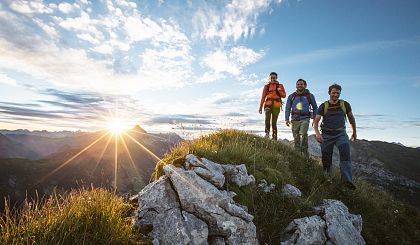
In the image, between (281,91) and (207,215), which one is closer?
(207,215)

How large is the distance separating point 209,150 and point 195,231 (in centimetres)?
326

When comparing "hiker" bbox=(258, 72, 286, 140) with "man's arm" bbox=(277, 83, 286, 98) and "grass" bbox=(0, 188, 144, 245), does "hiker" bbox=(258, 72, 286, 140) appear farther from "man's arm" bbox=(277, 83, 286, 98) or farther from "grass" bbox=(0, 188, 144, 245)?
"grass" bbox=(0, 188, 144, 245)

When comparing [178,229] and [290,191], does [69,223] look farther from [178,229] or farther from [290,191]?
[290,191]

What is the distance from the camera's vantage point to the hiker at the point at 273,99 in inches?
523

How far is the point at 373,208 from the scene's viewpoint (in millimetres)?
9344

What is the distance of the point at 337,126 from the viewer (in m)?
10.0

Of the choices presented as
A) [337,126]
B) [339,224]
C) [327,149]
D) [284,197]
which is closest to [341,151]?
[327,149]

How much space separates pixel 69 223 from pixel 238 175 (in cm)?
421

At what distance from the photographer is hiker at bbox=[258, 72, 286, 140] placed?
13.3 metres

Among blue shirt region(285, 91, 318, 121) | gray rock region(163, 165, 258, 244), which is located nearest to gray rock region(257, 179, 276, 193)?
gray rock region(163, 165, 258, 244)

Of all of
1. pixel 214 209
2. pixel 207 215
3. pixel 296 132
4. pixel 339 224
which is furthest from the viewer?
pixel 296 132

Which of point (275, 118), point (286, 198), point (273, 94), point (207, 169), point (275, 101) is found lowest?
point (286, 198)

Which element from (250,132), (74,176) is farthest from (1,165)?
(250,132)

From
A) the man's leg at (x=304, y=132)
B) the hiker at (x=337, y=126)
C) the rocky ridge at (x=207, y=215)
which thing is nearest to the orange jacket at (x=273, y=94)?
the man's leg at (x=304, y=132)
